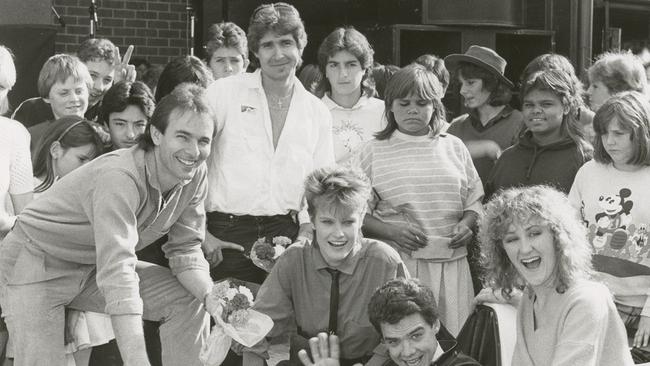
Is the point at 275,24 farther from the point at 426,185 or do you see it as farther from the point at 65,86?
the point at 65,86

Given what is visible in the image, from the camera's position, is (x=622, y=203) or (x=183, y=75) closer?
(x=622, y=203)

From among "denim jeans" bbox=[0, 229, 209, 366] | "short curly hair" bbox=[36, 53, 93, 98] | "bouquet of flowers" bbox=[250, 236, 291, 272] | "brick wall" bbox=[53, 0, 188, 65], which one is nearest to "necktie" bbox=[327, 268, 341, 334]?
"bouquet of flowers" bbox=[250, 236, 291, 272]

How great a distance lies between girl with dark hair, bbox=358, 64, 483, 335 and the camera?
4.86 m

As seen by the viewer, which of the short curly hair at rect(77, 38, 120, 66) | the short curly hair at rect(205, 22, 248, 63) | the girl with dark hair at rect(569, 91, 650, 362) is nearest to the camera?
the girl with dark hair at rect(569, 91, 650, 362)

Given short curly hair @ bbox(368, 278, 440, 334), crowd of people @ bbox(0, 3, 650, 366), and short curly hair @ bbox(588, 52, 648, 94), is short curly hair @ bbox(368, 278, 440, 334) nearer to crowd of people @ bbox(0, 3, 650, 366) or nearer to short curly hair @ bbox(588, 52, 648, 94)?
crowd of people @ bbox(0, 3, 650, 366)

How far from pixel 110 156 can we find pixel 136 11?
17.8 ft

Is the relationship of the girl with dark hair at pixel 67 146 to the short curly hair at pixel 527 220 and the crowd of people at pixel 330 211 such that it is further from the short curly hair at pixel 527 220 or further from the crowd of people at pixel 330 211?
the short curly hair at pixel 527 220

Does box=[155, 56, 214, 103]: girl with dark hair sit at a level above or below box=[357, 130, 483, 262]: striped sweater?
above

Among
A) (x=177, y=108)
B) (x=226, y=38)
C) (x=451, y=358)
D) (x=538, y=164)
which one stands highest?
(x=226, y=38)

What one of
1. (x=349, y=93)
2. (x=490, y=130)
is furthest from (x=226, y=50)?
(x=490, y=130)

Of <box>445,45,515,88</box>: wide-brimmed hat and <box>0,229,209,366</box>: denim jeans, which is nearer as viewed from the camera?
<box>0,229,209,366</box>: denim jeans

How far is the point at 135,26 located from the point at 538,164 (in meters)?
5.06

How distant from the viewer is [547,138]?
16.4ft

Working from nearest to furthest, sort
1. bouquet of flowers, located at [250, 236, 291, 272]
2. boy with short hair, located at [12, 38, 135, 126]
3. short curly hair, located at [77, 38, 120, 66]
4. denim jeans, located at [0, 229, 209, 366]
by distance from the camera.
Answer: denim jeans, located at [0, 229, 209, 366] < bouquet of flowers, located at [250, 236, 291, 272] < boy with short hair, located at [12, 38, 135, 126] < short curly hair, located at [77, 38, 120, 66]
